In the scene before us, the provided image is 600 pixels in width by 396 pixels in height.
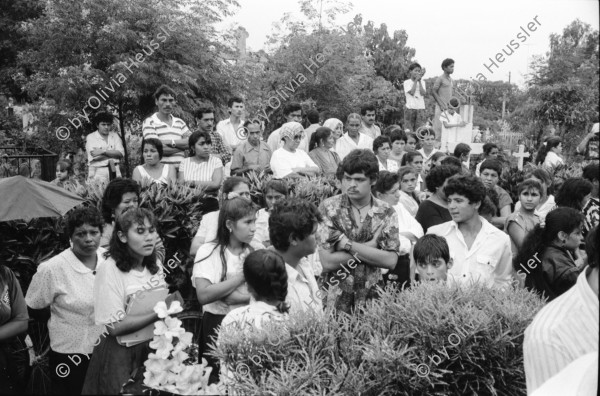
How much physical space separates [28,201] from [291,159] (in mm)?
3406

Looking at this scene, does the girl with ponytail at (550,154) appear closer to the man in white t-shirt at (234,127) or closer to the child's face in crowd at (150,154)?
the man in white t-shirt at (234,127)

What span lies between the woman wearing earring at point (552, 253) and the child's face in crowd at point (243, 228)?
6.78 ft

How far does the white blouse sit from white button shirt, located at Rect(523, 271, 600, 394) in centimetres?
341

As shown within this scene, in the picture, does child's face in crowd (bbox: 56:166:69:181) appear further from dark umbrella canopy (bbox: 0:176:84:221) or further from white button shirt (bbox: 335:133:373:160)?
white button shirt (bbox: 335:133:373:160)

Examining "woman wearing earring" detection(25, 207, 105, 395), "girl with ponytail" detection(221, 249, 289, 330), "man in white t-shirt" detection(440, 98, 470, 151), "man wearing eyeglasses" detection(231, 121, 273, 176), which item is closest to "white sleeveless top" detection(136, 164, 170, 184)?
"man wearing eyeglasses" detection(231, 121, 273, 176)

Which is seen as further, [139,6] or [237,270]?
[139,6]

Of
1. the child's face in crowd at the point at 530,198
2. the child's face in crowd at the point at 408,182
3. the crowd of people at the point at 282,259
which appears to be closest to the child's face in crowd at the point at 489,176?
the child's face in crowd at the point at 408,182

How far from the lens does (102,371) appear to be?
3781 millimetres

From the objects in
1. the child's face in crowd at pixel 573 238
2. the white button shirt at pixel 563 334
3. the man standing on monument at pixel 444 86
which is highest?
the man standing on monument at pixel 444 86

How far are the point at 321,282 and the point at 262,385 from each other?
2.33 metres

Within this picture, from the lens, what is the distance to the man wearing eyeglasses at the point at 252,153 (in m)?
8.46

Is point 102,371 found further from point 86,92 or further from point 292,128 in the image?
point 86,92

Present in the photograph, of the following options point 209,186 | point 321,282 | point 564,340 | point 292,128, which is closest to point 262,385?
point 564,340

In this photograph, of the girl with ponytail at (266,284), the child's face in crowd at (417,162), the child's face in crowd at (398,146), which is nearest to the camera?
the girl with ponytail at (266,284)
